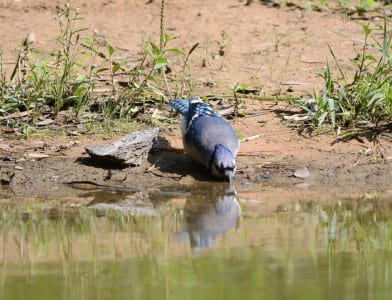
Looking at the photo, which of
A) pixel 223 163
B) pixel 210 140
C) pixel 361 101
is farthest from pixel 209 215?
pixel 361 101

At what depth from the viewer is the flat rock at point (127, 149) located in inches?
290

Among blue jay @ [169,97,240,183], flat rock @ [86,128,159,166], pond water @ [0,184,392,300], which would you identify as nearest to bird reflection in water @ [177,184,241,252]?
pond water @ [0,184,392,300]

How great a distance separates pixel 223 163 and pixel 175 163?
0.71 metres

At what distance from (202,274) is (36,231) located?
4.84 ft

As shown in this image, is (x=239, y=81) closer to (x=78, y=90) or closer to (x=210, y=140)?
(x=78, y=90)

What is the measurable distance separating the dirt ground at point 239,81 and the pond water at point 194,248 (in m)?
0.50

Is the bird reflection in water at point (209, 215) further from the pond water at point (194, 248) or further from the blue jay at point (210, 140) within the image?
the blue jay at point (210, 140)

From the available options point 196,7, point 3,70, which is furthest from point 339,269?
point 196,7

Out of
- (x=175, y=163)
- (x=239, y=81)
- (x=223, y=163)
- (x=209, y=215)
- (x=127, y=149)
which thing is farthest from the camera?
(x=239, y=81)

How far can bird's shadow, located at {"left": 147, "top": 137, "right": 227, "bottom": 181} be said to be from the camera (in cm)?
751

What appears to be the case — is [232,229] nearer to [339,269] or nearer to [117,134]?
[339,269]

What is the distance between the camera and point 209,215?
6.23 metres

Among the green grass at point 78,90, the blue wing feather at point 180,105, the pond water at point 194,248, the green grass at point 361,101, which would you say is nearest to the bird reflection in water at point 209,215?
the pond water at point 194,248

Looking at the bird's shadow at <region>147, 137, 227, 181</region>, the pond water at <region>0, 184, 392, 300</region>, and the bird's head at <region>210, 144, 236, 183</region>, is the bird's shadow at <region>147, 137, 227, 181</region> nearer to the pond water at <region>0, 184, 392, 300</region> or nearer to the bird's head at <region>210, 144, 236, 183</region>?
the bird's head at <region>210, 144, 236, 183</region>
